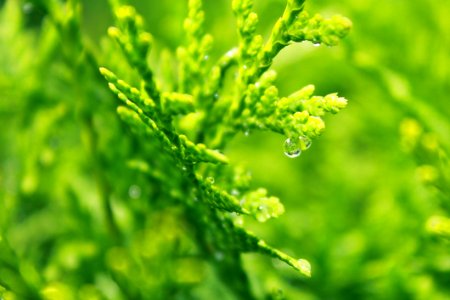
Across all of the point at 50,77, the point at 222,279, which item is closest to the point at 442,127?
the point at 222,279

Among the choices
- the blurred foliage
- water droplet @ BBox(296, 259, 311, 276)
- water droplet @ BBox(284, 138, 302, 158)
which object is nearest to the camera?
water droplet @ BBox(296, 259, 311, 276)

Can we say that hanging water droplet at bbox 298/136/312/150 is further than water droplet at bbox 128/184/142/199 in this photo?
No

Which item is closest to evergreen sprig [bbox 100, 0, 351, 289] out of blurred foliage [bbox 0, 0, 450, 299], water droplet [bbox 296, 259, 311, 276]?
water droplet [bbox 296, 259, 311, 276]

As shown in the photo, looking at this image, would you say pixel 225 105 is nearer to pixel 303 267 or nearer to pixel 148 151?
pixel 148 151

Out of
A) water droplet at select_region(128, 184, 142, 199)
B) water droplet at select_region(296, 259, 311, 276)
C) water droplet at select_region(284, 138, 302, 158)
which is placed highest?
water droplet at select_region(128, 184, 142, 199)

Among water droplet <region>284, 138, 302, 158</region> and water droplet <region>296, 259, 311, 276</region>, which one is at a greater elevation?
water droplet <region>284, 138, 302, 158</region>

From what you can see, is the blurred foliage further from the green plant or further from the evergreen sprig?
the evergreen sprig

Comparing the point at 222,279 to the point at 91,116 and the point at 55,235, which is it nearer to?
the point at 91,116

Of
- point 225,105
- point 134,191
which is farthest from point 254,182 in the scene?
point 225,105
